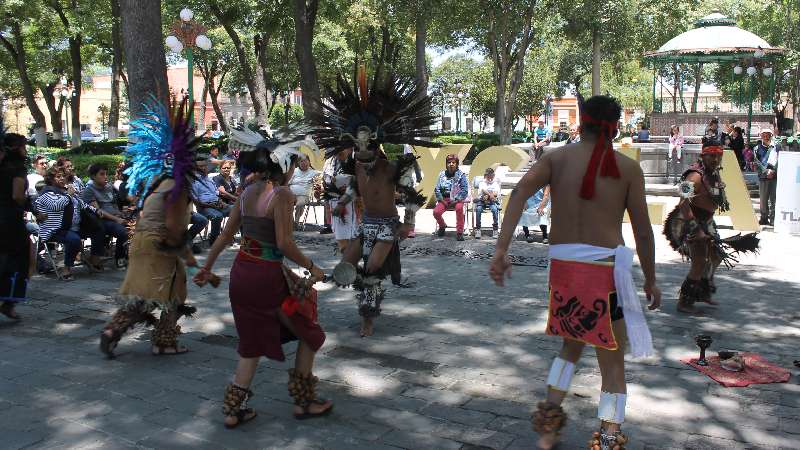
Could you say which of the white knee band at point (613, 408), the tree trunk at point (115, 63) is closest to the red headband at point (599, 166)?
the white knee band at point (613, 408)

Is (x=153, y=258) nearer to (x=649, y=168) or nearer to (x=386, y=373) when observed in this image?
(x=386, y=373)

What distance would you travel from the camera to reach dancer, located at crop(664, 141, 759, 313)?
716 centimetres

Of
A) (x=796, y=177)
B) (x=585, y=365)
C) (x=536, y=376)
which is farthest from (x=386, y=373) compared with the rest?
(x=796, y=177)

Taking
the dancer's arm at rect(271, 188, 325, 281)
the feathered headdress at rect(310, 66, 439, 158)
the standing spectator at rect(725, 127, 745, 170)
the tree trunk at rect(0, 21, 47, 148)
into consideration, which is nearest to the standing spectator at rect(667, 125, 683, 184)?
the standing spectator at rect(725, 127, 745, 170)

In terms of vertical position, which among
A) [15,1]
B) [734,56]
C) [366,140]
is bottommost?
[366,140]

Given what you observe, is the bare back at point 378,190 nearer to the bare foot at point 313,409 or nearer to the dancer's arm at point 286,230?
the dancer's arm at point 286,230

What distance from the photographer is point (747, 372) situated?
17.6ft

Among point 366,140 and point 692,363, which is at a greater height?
point 366,140

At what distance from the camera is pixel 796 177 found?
12.4 meters

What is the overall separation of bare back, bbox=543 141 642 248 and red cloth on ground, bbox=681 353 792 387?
207cm

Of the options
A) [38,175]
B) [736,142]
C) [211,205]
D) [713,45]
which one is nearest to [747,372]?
[211,205]

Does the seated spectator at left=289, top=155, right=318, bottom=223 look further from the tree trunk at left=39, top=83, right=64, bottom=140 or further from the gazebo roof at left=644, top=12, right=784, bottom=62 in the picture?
the tree trunk at left=39, top=83, right=64, bottom=140

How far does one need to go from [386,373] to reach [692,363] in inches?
92.7

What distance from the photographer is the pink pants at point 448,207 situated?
40.0 feet
